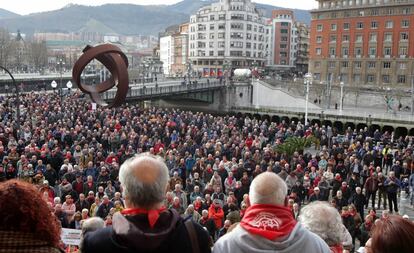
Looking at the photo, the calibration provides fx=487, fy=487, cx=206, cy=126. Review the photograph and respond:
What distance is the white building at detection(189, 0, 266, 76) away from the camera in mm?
110250

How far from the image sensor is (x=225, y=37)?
110312 mm

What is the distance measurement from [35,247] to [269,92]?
63.3 metres

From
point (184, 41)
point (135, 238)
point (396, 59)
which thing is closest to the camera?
point (135, 238)

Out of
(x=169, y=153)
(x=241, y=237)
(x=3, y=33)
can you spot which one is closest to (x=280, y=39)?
(x=3, y=33)

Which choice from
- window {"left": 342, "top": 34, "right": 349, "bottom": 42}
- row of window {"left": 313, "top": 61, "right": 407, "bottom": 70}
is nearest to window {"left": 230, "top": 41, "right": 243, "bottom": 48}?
row of window {"left": 313, "top": 61, "right": 407, "bottom": 70}

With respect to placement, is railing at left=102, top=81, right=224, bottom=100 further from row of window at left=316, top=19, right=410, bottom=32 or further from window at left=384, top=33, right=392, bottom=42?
window at left=384, top=33, right=392, bottom=42

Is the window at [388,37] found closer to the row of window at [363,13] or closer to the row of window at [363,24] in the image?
the row of window at [363,24]

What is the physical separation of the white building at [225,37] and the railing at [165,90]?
44.4 metres

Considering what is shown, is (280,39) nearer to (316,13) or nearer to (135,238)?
(316,13)

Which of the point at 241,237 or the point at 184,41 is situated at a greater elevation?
the point at 184,41

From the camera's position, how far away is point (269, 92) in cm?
6500

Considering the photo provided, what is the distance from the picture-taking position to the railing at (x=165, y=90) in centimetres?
5009

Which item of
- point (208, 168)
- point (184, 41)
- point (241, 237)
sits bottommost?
point (208, 168)

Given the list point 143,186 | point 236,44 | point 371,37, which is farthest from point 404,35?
point 143,186
